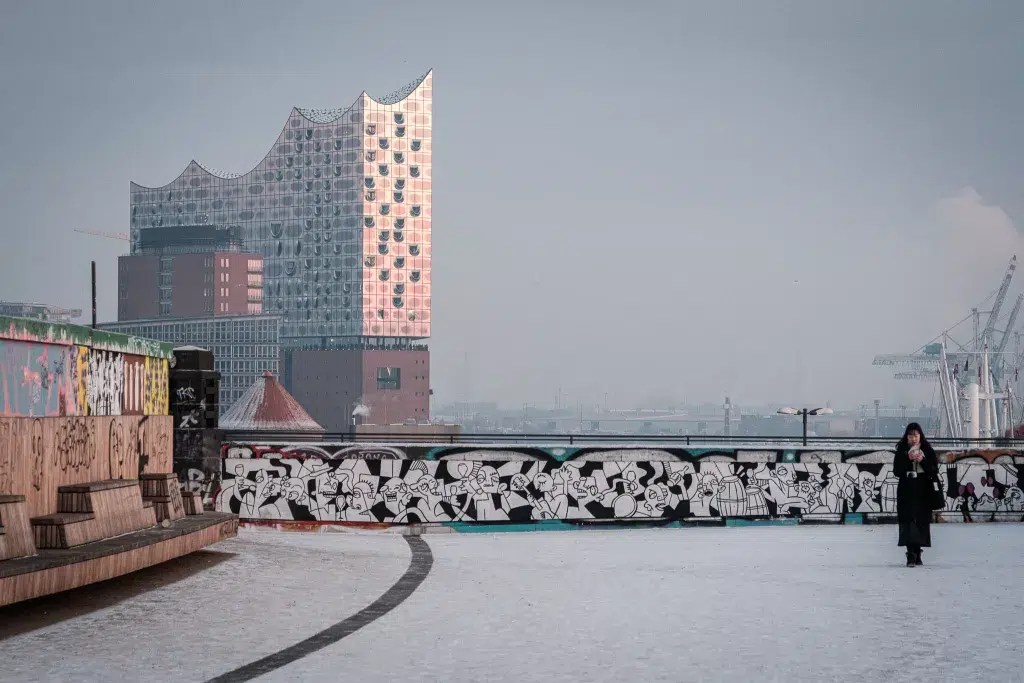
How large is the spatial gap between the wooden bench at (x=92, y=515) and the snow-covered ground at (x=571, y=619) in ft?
3.25

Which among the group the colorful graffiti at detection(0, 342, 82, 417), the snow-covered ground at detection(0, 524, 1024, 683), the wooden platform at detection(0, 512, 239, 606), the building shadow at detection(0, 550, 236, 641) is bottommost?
the snow-covered ground at detection(0, 524, 1024, 683)

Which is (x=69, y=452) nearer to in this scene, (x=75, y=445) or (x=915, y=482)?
(x=75, y=445)

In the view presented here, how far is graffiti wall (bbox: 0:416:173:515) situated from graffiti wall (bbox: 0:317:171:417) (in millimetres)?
167

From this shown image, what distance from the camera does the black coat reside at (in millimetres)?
19141

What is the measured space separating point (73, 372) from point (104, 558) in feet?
12.4

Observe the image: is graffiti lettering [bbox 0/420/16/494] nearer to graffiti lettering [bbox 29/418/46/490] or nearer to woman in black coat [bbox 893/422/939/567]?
graffiti lettering [bbox 29/418/46/490]

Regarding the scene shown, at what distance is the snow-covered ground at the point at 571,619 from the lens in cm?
1055

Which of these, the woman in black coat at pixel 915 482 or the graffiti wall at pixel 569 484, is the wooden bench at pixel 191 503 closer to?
the graffiti wall at pixel 569 484

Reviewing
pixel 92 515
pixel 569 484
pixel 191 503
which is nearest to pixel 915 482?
pixel 569 484

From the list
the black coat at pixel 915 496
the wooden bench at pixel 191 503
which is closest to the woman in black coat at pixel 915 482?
the black coat at pixel 915 496

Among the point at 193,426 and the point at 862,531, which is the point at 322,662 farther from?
the point at 862,531

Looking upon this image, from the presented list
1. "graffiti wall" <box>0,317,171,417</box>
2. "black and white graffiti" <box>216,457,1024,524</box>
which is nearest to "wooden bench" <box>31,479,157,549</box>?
"graffiti wall" <box>0,317,171,417</box>

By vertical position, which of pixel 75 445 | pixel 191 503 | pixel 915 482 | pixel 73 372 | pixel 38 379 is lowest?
pixel 191 503

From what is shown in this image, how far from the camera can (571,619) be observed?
531 inches
